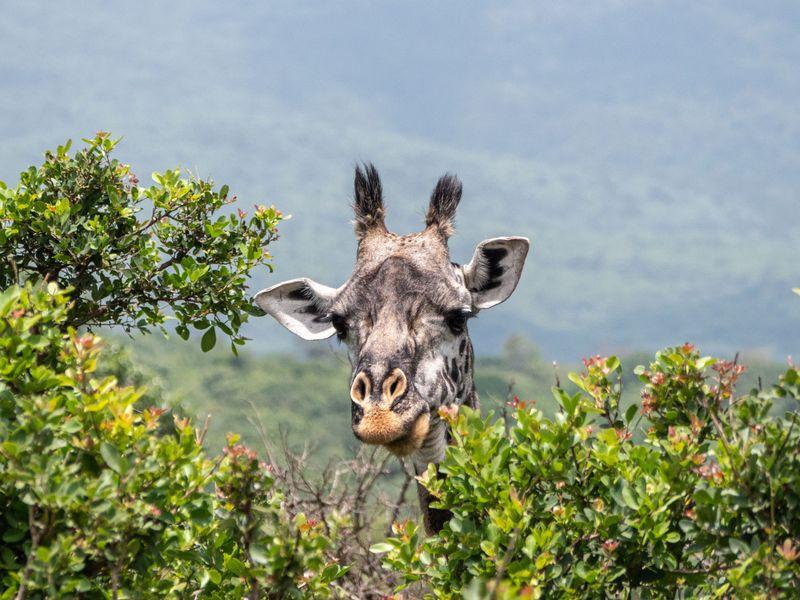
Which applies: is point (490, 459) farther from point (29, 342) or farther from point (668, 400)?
point (29, 342)

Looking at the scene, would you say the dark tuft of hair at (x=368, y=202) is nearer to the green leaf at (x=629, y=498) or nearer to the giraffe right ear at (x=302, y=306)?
the giraffe right ear at (x=302, y=306)

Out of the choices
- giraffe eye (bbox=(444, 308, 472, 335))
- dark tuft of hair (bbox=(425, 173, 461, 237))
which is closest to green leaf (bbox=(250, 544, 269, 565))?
giraffe eye (bbox=(444, 308, 472, 335))

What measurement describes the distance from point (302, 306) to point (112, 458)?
4.33 m

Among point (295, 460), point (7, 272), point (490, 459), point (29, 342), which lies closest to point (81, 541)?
point (29, 342)

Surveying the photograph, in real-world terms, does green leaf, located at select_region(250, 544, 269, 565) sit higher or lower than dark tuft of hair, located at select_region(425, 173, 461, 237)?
lower

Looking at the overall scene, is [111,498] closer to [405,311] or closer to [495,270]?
[405,311]

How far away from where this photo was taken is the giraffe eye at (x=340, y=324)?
776cm

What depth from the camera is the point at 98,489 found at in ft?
13.7

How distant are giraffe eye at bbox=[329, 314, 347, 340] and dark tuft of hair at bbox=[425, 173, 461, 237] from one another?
1.18m

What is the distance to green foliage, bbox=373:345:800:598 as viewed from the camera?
446cm

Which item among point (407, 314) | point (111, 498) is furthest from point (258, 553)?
point (407, 314)

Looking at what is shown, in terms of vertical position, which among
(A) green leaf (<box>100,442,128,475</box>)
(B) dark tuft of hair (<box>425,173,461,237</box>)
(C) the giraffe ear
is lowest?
(A) green leaf (<box>100,442,128,475</box>)

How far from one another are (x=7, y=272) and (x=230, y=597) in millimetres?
3099

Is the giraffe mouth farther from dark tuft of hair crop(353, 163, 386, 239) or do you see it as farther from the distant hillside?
the distant hillside
